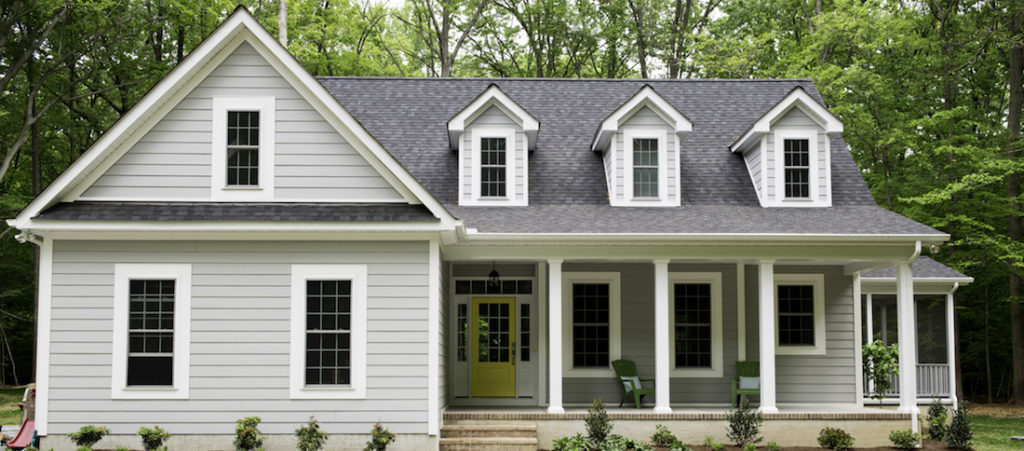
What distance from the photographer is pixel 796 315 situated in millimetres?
16734

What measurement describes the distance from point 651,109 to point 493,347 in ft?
16.8

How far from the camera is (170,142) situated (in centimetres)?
1298

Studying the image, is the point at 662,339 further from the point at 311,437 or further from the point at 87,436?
the point at 87,436

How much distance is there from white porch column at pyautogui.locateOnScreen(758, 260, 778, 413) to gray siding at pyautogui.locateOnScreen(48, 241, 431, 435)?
17.7ft

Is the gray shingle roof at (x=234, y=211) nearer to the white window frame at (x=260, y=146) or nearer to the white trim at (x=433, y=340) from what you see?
the white window frame at (x=260, y=146)

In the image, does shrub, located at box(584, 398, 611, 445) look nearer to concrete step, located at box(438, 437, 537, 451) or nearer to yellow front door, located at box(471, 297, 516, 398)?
concrete step, located at box(438, 437, 537, 451)

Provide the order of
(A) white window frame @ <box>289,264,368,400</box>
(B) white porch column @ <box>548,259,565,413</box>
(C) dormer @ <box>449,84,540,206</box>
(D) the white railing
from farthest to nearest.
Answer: (D) the white railing, (C) dormer @ <box>449,84,540,206</box>, (B) white porch column @ <box>548,259,565,413</box>, (A) white window frame @ <box>289,264,368,400</box>

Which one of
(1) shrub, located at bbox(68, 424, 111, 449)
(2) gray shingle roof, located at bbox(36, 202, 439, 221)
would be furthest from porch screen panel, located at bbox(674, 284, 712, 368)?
(1) shrub, located at bbox(68, 424, 111, 449)

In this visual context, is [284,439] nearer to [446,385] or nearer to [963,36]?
[446,385]

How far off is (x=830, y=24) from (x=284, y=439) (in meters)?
20.2

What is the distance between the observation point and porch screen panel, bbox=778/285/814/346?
16.7 m

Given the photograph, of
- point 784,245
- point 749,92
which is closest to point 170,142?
point 784,245

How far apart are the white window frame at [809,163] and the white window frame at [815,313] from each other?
4.70 ft

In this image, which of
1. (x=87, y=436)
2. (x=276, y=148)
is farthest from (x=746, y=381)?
(x=87, y=436)
